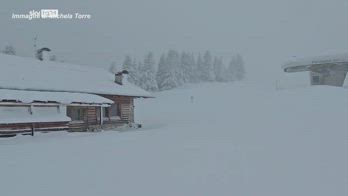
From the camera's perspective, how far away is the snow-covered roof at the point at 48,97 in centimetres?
1878

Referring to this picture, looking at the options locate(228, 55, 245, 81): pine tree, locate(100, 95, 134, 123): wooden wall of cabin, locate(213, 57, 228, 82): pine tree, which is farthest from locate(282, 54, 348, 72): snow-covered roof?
locate(228, 55, 245, 81): pine tree

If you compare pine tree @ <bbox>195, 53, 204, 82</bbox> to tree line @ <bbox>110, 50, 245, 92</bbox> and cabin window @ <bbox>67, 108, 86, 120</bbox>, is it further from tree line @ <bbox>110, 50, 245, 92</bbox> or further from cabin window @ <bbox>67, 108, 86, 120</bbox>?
cabin window @ <bbox>67, 108, 86, 120</bbox>

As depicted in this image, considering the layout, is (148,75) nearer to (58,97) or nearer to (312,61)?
(312,61)

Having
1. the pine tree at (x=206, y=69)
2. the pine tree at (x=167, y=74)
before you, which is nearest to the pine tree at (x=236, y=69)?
the pine tree at (x=206, y=69)

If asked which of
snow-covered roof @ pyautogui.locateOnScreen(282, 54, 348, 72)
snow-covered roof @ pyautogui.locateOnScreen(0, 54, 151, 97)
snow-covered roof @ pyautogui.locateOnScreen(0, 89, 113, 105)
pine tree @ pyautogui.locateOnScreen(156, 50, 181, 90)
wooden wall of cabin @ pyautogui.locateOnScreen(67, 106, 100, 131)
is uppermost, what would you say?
pine tree @ pyautogui.locateOnScreen(156, 50, 181, 90)

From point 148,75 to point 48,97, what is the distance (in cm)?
5332

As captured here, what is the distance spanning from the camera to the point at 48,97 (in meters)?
20.7

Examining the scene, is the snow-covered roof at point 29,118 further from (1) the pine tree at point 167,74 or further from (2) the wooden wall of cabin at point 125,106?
(1) the pine tree at point 167,74

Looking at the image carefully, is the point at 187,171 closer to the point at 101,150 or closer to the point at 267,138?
the point at 101,150

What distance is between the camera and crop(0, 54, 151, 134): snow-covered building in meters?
19.4

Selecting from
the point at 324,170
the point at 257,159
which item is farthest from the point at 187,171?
the point at 324,170

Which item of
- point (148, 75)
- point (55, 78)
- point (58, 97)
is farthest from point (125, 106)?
point (148, 75)

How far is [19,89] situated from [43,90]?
166cm

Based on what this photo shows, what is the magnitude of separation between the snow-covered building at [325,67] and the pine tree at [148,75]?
122ft
